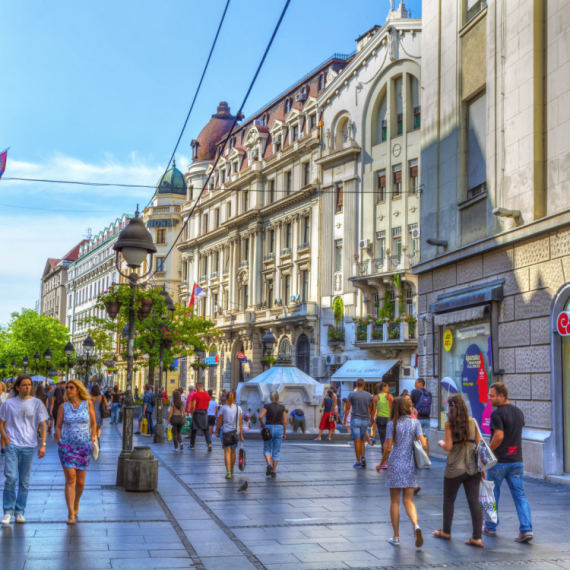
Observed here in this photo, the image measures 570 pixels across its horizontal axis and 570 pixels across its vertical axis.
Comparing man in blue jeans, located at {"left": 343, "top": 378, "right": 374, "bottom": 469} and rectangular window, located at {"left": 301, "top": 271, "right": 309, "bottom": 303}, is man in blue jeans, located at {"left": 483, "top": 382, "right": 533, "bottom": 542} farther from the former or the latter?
rectangular window, located at {"left": 301, "top": 271, "right": 309, "bottom": 303}

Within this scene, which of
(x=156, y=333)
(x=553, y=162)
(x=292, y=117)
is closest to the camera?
(x=553, y=162)

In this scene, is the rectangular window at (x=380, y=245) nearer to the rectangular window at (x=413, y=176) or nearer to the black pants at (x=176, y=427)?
the rectangular window at (x=413, y=176)

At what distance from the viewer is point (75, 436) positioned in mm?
9695

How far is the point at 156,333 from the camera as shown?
36719mm

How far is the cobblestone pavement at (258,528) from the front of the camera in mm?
7551

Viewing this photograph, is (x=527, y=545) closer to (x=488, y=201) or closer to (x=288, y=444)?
(x=488, y=201)

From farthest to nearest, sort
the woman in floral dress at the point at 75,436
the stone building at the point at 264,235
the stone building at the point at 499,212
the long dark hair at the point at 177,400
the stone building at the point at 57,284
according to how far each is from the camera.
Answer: the stone building at the point at 57,284, the stone building at the point at 264,235, the long dark hair at the point at 177,400, the stone building at the point at 499,212, the woman in floral dress at the point at 75,436

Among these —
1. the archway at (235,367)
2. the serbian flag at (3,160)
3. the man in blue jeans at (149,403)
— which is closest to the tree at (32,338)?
the archway at (235,367)

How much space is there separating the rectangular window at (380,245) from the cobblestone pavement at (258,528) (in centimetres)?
2760

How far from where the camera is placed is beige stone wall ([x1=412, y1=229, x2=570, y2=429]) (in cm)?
1422

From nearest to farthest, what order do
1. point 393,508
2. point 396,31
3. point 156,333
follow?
point 393,508 < point 156,333 < point 396,31

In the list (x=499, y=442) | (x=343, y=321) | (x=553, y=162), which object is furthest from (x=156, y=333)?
(x=499, y=442)

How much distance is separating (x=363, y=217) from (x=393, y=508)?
3600cm

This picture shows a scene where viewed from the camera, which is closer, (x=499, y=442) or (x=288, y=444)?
(x=499, y=442)
